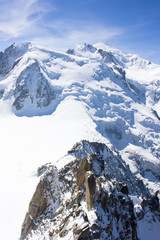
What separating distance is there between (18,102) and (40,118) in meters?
19.6

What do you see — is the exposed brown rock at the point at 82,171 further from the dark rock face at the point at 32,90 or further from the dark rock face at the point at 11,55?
the dark rock face at the point at 11,55

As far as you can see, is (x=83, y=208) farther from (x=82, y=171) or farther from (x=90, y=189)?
(x=82, y=171)

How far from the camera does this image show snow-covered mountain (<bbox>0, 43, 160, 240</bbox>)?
58.2 feet

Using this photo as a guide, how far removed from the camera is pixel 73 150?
39.6m

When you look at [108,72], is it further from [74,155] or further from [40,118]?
[74,155]

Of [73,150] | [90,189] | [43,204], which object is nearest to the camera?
[90,189]

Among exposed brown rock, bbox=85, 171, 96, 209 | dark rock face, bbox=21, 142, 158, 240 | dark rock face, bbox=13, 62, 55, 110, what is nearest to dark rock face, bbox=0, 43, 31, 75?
dark rock face, bbox=13, 62, 55, 110

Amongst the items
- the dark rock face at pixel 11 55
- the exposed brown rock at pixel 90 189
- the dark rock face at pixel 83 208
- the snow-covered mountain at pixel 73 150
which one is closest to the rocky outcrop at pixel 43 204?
the dark rock face at pixel 83 208

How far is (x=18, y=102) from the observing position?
10794cm

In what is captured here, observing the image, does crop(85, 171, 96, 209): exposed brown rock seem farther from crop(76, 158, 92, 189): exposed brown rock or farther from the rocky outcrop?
the rocky outcrop

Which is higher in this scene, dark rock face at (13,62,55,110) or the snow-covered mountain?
Result: dark rock face at (13,62,55,110)

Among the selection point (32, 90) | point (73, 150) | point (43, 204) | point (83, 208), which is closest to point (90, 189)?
point (83, 208)

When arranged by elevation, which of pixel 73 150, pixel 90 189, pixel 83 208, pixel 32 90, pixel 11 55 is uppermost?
pixel 11 55

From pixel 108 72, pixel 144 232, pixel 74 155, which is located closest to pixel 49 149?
pixel 74 155
